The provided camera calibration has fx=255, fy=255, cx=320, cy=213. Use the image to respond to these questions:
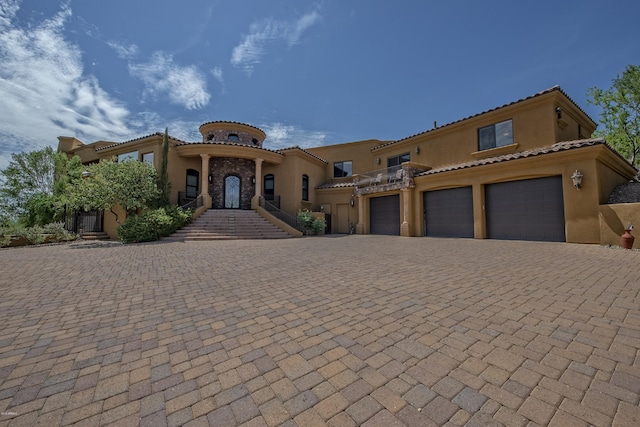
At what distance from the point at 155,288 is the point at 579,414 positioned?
5.50m

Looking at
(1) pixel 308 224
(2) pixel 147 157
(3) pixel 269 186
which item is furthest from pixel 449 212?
(2) pixel 147 157

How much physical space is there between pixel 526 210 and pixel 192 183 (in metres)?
20.5

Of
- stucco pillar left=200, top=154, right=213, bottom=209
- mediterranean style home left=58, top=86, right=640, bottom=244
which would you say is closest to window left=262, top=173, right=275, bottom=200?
mediterranean style home left=58, top=86, right=640, bottom=244

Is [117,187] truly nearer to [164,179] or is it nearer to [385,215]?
[164,179]

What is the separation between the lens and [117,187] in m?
13.4

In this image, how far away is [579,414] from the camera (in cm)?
164

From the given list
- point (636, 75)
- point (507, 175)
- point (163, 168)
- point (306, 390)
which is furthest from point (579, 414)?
point (636, 75)

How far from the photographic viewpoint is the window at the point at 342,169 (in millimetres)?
23422

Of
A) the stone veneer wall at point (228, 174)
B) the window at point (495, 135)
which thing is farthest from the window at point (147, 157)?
the window at point (495, 135)

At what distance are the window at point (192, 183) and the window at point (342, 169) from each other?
11.7 metres

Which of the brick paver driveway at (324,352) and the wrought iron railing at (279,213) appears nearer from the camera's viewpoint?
the brick paver driveway at (324,352)

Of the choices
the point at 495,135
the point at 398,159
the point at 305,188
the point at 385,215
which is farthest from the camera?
the point at 305,188

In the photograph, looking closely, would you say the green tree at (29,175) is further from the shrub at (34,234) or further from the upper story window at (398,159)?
the upper story window at (398,159)

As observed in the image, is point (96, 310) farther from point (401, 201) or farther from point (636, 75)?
point (636, 75)
